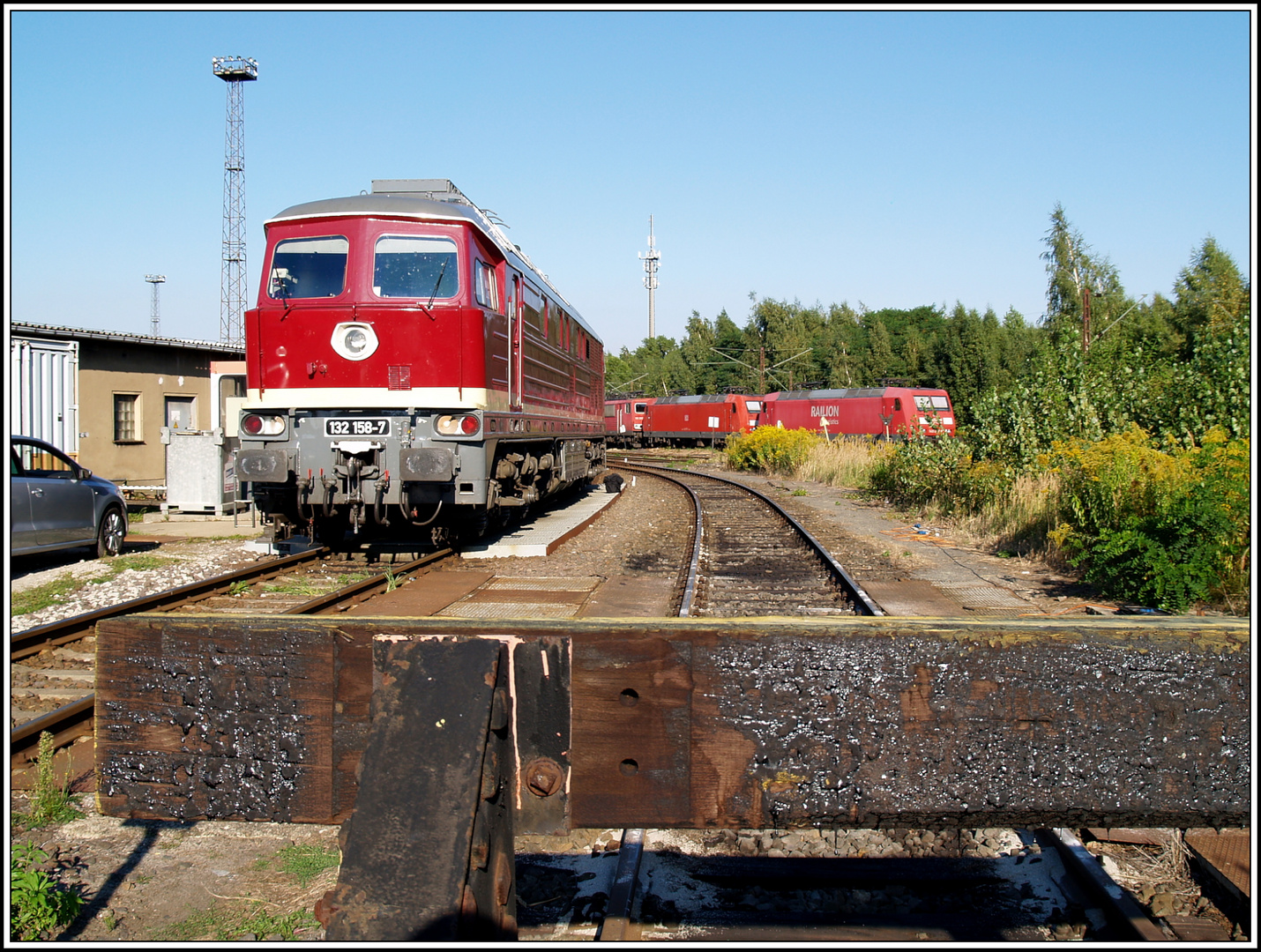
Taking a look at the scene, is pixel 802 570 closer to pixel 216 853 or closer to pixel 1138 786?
pixel 216 853

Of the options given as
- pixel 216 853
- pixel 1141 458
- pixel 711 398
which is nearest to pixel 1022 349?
pixel 711 398

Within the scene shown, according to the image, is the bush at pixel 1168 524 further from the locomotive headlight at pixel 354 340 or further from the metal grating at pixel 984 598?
the locomotive headlight at pixel 354 340

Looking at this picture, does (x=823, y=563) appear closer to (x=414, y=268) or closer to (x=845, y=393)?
(x=414, y=268)

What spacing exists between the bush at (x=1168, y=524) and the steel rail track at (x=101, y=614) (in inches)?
265

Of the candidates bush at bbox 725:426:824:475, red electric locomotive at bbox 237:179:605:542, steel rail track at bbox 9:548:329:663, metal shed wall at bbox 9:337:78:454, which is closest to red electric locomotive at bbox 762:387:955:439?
bush at bbox 725:426:824:475

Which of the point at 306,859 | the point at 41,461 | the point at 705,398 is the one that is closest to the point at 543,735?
the point at 306,859

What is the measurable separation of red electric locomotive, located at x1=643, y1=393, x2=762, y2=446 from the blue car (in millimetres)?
32654

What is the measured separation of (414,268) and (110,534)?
5149 mm

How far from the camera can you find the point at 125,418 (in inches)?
784

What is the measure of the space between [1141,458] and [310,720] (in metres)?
9.63

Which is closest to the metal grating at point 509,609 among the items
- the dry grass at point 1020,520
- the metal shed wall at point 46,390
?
the dry grass at point 1020,520

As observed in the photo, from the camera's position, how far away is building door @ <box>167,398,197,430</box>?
832 inches

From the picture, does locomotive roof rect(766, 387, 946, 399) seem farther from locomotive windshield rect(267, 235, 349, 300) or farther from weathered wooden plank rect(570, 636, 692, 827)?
weathered wooden plank rect(570, 636, 692, 827)

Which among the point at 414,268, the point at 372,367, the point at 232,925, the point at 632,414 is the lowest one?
the point at 232,925
